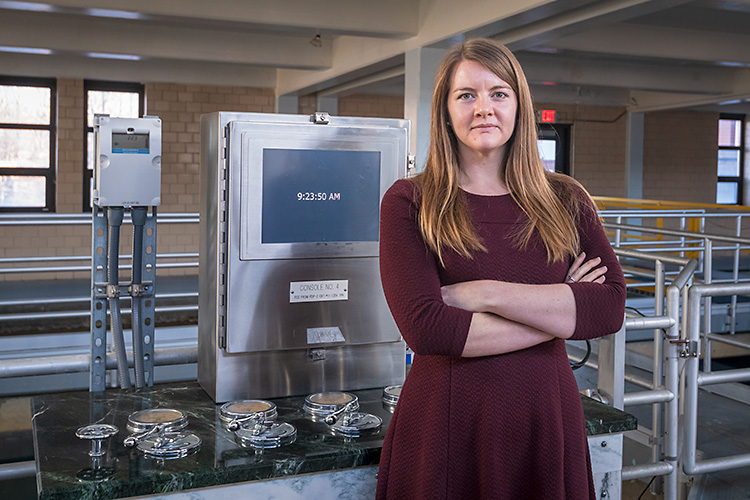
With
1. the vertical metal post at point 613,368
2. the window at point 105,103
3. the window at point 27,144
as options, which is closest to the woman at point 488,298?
the vertical metal post at point 613,368

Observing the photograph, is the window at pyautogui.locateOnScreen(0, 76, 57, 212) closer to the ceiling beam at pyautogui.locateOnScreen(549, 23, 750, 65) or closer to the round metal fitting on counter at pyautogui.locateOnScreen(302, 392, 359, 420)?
the ceiling beam at pyautogui.locateOnScreen(549, 23, 750, 65)

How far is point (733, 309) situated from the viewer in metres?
5.47

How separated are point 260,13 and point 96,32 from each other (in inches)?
84.2

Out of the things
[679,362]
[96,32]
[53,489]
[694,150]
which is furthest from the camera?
[694,150]

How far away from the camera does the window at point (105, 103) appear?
8.56m

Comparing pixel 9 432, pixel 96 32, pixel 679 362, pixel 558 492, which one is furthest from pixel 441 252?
pixel 96 32

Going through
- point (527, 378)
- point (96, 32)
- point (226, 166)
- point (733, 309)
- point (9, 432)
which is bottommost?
point (9, 432)

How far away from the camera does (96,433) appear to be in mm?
1306

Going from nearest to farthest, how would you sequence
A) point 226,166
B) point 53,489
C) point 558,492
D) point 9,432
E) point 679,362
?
point 53,489 → point 558,492 → point 226,166 → point 679,362 → point 9,432

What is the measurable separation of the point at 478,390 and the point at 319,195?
0.55m

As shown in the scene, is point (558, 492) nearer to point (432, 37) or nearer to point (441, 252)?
point (441, 252)

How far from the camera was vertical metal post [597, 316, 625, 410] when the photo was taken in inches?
73.1

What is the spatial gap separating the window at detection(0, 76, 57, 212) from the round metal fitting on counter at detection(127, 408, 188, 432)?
7843 millimetres

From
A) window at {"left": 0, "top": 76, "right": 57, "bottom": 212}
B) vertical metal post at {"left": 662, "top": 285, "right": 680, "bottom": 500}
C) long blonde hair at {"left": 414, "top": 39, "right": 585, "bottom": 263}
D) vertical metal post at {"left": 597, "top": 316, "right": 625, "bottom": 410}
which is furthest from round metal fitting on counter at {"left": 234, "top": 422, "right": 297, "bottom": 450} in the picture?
window at {"left": 0, "top": 76, "right": 57, "bottom": 212}
